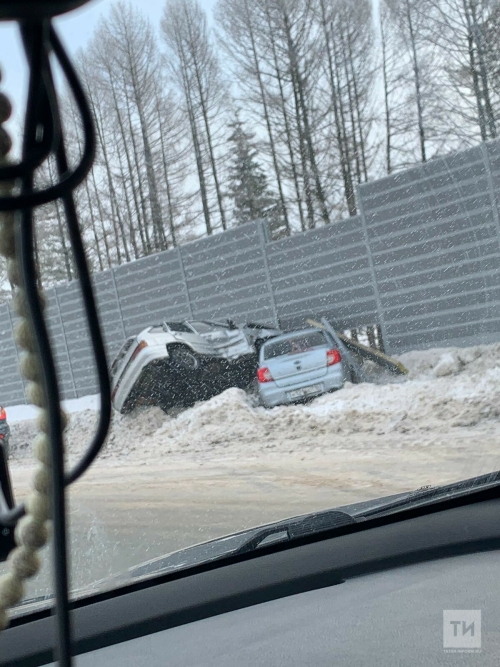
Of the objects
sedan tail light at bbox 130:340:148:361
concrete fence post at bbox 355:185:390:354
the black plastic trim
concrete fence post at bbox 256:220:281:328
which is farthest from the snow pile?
the black plastic trim

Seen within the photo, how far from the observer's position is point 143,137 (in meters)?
2.44

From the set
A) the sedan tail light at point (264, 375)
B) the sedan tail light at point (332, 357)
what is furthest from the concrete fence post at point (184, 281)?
the sedan tail light at point (332, 357)

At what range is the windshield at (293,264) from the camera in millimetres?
2525

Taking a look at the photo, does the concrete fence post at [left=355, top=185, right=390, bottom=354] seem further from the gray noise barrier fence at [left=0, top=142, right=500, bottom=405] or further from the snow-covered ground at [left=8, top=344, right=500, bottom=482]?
the snow-covered ground at [left=8, top=344, right=500, bottom=482]

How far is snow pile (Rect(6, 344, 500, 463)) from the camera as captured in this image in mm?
3000

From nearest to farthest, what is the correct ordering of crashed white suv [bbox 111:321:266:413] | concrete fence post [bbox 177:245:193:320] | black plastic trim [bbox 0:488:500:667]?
black plastic trim [bbox 0:488:500:667] < crashed white suv [bbox 111:321:266:413] < concrete fence post [bbox 177:245:193:320]

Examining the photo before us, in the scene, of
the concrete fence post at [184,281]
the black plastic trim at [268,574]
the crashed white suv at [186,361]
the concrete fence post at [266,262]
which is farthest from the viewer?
the concrete fence post at [266,262]

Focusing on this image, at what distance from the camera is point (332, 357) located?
122 inches

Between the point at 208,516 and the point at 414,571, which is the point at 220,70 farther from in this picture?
the point at 414,571

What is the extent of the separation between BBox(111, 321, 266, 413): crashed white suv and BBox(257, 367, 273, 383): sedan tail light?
0.10 ft

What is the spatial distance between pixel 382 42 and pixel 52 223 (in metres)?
2.47

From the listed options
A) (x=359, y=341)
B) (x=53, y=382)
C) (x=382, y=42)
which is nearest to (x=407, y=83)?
(x=382, y=42)

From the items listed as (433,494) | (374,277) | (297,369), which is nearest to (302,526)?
(433,494)

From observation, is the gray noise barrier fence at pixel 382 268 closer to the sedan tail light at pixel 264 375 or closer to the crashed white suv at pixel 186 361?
the crashed white suv at pixel 186 361
